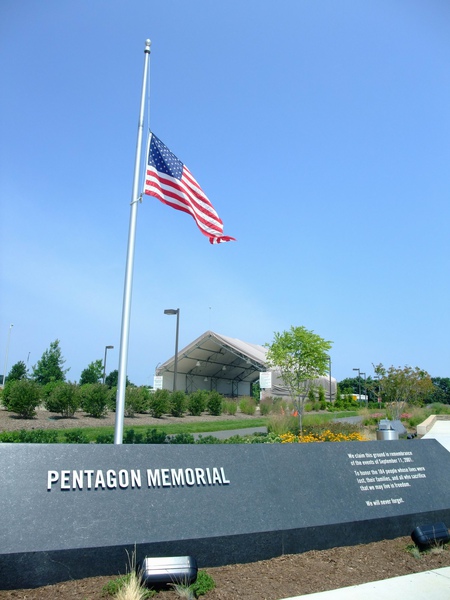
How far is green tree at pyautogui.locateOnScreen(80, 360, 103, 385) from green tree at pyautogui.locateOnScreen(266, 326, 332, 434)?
17516 millimetres

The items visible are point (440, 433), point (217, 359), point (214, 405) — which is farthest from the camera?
point (217, 359)

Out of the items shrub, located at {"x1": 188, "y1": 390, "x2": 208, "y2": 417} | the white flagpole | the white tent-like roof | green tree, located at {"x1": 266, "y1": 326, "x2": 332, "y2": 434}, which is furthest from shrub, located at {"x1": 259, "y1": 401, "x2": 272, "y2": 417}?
the white flagpole

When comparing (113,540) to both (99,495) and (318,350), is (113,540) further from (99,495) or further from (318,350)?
(318,350)

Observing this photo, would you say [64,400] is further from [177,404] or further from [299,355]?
[299,355]

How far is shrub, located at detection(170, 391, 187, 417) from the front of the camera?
94.1ft

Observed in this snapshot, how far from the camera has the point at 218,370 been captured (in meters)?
61.0

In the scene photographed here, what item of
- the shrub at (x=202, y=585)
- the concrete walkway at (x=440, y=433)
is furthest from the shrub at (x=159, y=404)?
the shrub at (x=202, y=585)

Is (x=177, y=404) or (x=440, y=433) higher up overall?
(x=177, y=404)

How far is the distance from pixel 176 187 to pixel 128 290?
2415 mm

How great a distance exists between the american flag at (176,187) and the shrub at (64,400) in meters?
14.2

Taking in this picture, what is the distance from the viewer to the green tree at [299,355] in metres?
20.2

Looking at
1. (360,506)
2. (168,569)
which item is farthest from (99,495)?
(360,506)

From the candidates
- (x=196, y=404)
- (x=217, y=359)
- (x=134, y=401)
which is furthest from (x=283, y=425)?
(x=217, y=359)

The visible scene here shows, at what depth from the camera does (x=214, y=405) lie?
32312 mm
